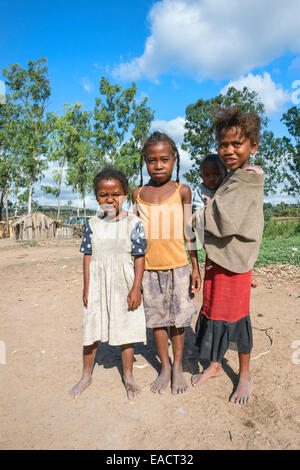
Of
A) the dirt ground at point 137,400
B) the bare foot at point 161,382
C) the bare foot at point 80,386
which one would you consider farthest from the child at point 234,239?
the bare foot at point 80,386

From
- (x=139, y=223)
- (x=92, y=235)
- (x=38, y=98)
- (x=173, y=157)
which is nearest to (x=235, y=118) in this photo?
(x=173, y=157)

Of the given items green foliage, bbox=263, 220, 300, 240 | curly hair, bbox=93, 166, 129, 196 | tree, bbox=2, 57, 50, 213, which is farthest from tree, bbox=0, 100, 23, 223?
curly hair, bbox=93, 166, 129, 196

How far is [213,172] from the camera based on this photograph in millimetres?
2154

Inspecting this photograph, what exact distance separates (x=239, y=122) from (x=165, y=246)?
93 centimetres

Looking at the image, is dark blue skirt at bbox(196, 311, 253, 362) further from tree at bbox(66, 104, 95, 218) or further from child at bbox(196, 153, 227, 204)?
tree at bbox(66, 104, 95, 218)

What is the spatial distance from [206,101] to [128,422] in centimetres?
1754

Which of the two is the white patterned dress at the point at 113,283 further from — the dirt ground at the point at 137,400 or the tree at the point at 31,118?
the tree at the point at 31,118

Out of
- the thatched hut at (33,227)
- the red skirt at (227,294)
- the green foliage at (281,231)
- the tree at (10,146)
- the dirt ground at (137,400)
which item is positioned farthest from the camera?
the tree at (10,146)

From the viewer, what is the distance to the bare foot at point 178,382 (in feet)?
7.15

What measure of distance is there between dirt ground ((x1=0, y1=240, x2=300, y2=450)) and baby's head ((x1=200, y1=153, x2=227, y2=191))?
1475 mm

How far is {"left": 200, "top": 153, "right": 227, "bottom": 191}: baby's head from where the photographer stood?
214 cm

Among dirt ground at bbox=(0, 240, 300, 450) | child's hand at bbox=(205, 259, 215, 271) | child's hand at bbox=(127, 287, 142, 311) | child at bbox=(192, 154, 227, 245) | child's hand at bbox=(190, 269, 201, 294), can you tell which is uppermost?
child at bbox=(192, 154, 227, 245)

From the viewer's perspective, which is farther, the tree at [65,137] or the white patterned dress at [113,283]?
the tree at [65,137]
